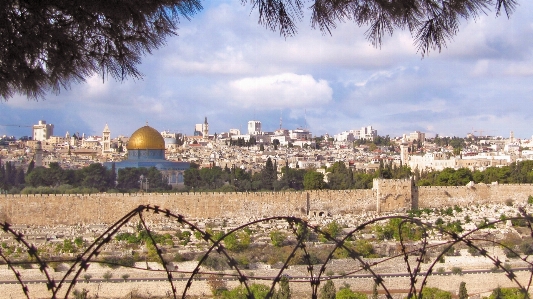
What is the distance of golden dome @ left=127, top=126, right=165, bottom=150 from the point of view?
38.3 meters

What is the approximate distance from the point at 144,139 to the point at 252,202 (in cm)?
1765

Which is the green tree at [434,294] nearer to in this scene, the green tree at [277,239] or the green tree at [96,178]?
the green tree at [277,239]

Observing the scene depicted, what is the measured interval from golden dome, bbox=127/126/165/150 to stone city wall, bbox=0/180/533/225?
16668mm

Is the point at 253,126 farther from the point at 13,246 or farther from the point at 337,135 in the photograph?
the point at 13,246

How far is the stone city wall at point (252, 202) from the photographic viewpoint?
20.8 m

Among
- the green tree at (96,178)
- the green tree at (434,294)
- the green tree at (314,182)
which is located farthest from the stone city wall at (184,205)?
the green tree at (96,178)

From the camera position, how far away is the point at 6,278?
45.0 feet

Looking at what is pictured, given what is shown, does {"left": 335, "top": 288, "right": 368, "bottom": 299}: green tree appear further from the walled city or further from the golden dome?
the golden dome

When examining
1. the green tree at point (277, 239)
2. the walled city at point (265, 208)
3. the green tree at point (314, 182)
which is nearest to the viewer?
the green tree at point (277, 239)

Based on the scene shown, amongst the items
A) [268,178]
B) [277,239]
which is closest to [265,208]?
[277,239]

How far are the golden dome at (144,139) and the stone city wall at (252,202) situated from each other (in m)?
16.7

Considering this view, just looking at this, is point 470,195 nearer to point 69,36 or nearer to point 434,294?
point 434,294

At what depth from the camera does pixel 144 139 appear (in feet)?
126

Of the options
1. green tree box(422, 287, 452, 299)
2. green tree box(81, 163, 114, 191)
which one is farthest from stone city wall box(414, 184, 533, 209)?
green tree box(81, 163, 114, 191)
